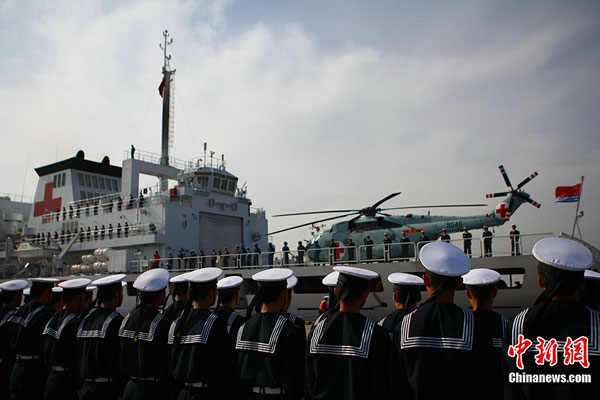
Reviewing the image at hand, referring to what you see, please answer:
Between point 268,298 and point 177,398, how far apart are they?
1296 mm

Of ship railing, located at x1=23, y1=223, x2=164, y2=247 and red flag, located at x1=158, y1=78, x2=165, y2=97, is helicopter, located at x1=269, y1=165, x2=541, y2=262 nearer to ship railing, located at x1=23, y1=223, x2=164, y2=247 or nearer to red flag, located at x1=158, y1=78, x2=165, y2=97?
Answer: ship railing, located at x1=23, y1=223, x2=164, y2=247

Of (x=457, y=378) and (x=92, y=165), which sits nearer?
(x=457, y=378)

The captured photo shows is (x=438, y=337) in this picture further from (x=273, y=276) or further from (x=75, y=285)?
(x=75, y=285)

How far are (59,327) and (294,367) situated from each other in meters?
3.41

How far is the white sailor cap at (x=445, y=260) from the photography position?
3160mm

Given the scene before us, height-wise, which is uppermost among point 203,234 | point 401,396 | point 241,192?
point 241,192

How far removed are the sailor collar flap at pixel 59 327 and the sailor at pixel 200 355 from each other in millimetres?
1954

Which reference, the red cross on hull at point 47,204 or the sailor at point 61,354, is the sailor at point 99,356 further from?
the red cross on hull at point 47,204

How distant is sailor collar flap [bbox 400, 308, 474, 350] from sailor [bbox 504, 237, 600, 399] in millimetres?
240

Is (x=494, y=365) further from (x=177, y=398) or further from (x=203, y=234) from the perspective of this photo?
(x=203, y=234)

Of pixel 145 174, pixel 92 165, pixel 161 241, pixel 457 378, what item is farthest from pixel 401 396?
pixel 92 165

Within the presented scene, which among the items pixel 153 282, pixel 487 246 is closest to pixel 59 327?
pixel 153 282

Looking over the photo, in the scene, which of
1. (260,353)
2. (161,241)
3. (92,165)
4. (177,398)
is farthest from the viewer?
(92,165)

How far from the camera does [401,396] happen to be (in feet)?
9.91
